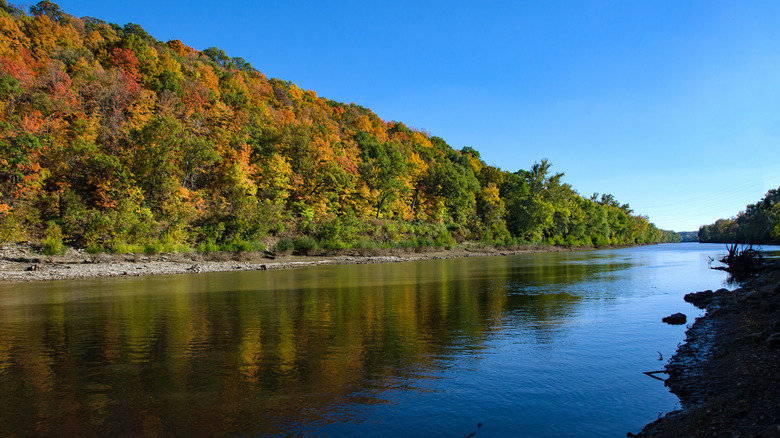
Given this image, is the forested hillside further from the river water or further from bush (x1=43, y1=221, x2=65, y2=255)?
the river water

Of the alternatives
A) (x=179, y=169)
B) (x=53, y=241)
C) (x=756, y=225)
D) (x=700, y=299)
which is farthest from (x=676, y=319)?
(x=756, y=225)

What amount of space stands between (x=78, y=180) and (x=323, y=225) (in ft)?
98.1

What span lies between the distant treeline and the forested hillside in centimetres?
4051

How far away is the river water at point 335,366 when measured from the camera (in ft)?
24.3

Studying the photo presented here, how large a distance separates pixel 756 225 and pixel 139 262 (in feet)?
380

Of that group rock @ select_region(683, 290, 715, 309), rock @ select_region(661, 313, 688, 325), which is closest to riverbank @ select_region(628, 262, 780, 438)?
rock @ select_region(661, 313, 688, 325)

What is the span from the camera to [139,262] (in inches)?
1615

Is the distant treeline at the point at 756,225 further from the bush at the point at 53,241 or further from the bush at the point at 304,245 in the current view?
the bush at the point at 53,241

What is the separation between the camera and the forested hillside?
42.7 meters

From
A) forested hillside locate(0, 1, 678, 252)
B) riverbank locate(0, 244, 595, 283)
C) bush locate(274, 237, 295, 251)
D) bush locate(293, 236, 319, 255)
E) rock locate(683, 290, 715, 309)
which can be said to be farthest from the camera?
bush locate(293, 236, 319, 255)

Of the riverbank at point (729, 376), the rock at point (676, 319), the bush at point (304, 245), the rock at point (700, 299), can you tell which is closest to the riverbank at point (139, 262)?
the bush at point (304, 245)

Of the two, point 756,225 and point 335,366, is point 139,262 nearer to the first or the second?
point 335,366

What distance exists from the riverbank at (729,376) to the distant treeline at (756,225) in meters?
7.42

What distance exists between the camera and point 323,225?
64188mm
